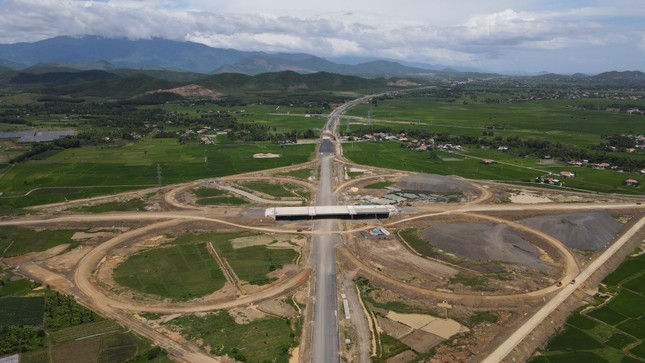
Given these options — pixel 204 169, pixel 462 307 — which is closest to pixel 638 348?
pixel 462 307

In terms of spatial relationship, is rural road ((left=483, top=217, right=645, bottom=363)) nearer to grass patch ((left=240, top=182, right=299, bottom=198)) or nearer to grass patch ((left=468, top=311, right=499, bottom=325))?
grass patch ((left=468, top=311, right=499, bottom=325))

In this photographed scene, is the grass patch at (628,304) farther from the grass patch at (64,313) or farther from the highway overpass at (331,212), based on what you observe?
the grass patch at (64,313)

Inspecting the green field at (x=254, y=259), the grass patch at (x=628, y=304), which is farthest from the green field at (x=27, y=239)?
the grass patch at (x=628, y=304)

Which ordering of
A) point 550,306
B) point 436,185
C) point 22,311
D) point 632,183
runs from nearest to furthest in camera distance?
point 22,311
point 550,306
point 436,185
point 632,183

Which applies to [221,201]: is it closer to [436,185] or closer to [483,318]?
[436,185]

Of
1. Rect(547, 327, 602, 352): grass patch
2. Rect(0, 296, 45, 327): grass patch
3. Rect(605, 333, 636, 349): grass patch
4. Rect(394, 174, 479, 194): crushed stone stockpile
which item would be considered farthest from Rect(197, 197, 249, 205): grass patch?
Rect(605, 333, 636, 349): grass patch

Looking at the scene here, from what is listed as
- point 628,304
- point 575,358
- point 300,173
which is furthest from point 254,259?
point 300,173
